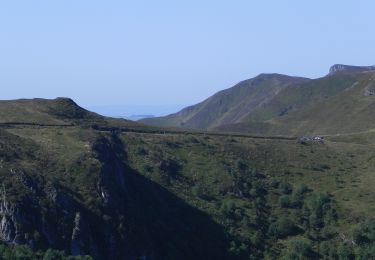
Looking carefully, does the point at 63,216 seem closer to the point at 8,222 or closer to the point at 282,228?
the point at 8,222

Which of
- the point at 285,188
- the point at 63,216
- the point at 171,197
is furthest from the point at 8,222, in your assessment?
the point at 285,188

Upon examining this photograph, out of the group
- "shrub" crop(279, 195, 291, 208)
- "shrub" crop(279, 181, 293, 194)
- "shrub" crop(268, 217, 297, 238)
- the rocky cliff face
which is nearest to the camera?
the rocky cliff face

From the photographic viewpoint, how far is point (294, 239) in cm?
9069

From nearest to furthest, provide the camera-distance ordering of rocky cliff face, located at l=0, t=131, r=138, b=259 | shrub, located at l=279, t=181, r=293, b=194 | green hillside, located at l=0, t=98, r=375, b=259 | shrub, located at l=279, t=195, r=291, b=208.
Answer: rocky cliff face, located at l=0, t=131, r=138, b=259 → green hillside, located at l=0, t=98, r=375, b=259 → shrub, located at l=279, t=195, r=291, b=208 → shrub, located at l=279, t=181, r=293, b=194

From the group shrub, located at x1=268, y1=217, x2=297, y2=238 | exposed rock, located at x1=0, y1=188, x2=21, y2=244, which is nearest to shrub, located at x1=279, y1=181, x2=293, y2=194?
shrub, located at x1=268, y1=217, x2=297, y2=238

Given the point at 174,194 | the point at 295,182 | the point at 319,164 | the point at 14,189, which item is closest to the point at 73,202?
the point at 14,189

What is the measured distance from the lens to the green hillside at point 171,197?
7731 cm

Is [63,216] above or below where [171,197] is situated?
below

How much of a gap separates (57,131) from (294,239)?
1463 inches

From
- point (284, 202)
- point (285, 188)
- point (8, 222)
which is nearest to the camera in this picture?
point (8, 222)

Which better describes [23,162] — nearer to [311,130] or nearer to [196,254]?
[196,254]

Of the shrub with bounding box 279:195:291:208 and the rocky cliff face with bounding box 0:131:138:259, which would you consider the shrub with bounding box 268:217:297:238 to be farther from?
the rocky cliff face with bounding box 0:131:138:259

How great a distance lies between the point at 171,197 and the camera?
95812 millimetres

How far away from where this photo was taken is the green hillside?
7731cm
